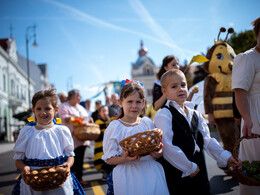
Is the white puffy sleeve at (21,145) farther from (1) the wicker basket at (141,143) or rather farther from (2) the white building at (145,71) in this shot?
(2) the white building at (145,71)

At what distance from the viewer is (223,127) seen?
485 cm

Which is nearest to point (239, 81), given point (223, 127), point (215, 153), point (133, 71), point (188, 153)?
point (215, 153)

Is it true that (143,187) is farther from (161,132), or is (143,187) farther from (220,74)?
(220,74)

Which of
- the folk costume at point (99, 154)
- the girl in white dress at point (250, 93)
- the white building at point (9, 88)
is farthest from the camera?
the white building at point (9, 88)

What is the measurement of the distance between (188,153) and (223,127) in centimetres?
274

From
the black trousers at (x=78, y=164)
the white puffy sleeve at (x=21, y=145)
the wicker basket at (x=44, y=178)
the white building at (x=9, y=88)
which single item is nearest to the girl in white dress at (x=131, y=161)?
the wicker basket at (x=44, y=178)

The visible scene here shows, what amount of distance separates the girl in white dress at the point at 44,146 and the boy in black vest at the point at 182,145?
1.13m

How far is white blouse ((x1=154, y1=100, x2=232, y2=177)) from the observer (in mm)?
2332

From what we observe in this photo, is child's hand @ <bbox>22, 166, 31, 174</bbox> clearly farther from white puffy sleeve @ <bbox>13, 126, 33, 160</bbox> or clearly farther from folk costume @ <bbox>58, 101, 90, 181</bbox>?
folk costume @ <bbox>58, 101, 90, 181</bbox>

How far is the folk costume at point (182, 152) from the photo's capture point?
2.36m

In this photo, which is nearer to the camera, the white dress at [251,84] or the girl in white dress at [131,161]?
the girl in white dress at [131,161]

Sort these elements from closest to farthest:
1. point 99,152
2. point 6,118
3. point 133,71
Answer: point 99,152
point 6,118
point 133,71

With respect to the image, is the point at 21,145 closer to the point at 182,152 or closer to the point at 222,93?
the point at 182,152

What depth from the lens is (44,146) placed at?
269 centimetres
